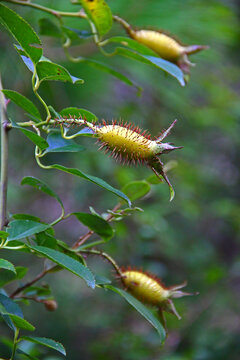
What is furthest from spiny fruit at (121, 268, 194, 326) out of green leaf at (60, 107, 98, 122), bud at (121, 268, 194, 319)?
green leaf at (60, 107, 98, 122)

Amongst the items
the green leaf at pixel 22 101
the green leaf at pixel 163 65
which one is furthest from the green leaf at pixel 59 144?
the green leaf at pixel 163 65

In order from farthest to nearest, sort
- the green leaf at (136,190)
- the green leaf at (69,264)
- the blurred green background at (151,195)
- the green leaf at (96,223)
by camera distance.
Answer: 1. the blurred green background at (151,195)
2. the green leaf at (136,190)
3. the green leaf at (96,223)
4. the green leaf at (69,264)

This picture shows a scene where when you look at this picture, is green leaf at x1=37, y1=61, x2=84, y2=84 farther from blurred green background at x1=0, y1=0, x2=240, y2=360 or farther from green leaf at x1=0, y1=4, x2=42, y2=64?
blurred green background at x1=0, y1=0, x2=240, y2=360

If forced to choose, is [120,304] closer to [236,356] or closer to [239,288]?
[236,356]

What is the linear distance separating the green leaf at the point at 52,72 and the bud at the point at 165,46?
24 centimetres

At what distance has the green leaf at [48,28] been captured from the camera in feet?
2.59

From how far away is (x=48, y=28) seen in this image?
794 millimetres

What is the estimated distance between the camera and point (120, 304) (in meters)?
2.05

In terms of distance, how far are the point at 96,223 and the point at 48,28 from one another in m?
0.38

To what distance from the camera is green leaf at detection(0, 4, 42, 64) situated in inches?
21.2

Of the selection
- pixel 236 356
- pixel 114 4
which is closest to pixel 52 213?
pixel 236 356

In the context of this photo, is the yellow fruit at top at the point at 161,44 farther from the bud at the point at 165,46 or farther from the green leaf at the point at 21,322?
the green leaf at the point at 21,322

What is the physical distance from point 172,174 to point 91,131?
1.43 m

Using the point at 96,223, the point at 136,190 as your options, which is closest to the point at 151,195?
the point at 136,190
